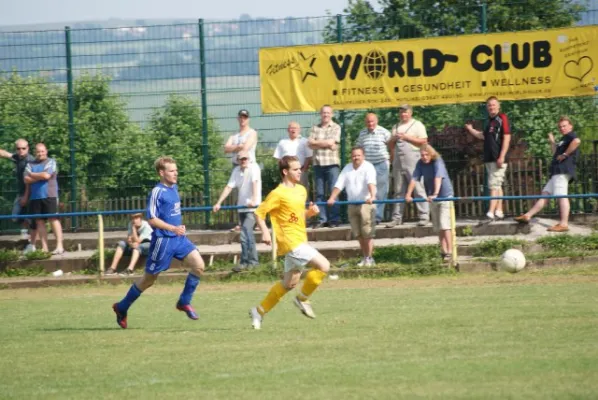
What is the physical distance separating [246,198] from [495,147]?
455 cm

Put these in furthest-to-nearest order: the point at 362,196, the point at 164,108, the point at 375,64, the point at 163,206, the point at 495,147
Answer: the point at 164,108
the point at 375,64
the point at 495,147
the point at 362,196
the point at 163,206

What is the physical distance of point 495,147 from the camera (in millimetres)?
19188

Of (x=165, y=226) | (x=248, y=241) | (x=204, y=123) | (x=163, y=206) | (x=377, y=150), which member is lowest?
(x=248, y=241)

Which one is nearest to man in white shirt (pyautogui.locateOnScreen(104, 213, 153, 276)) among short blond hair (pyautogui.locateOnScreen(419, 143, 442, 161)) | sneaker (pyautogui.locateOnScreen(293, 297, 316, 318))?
short blond hair (pyautogui.locateOnScreen(419, 143, 442, 161))

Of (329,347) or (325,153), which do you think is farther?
(325,153)

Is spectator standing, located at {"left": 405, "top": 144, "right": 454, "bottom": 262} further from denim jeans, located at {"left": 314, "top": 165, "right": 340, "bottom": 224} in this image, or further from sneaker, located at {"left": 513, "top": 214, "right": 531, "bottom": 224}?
denim jeans, located at {"left": 314, "top": 165, "right": 340, "bottom": 224}

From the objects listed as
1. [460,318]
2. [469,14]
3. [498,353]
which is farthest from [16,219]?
[498,353]

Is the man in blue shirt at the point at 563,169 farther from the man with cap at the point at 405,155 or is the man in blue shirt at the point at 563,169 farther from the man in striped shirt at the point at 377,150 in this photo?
the man in striped shirt at the point at 377,150

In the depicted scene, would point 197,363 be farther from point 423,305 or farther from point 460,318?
point 423,305

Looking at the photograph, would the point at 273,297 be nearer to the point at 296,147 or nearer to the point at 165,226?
the point at 165,226

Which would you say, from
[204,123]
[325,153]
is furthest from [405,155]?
[204,123]

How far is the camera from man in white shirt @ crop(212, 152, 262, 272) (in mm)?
18000

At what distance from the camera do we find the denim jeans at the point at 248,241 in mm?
17984

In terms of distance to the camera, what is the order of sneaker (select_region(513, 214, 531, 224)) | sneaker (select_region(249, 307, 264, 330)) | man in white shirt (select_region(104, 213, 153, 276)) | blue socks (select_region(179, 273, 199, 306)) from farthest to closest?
sneaker (select_region(513, 214, 531, 224)) < man in white shirt (select_region(104, 213, 153, 276)) < blue socks (select_region(179, 273, 199, 306)) < sneaker (select_region(249, 307, 264, 330))
